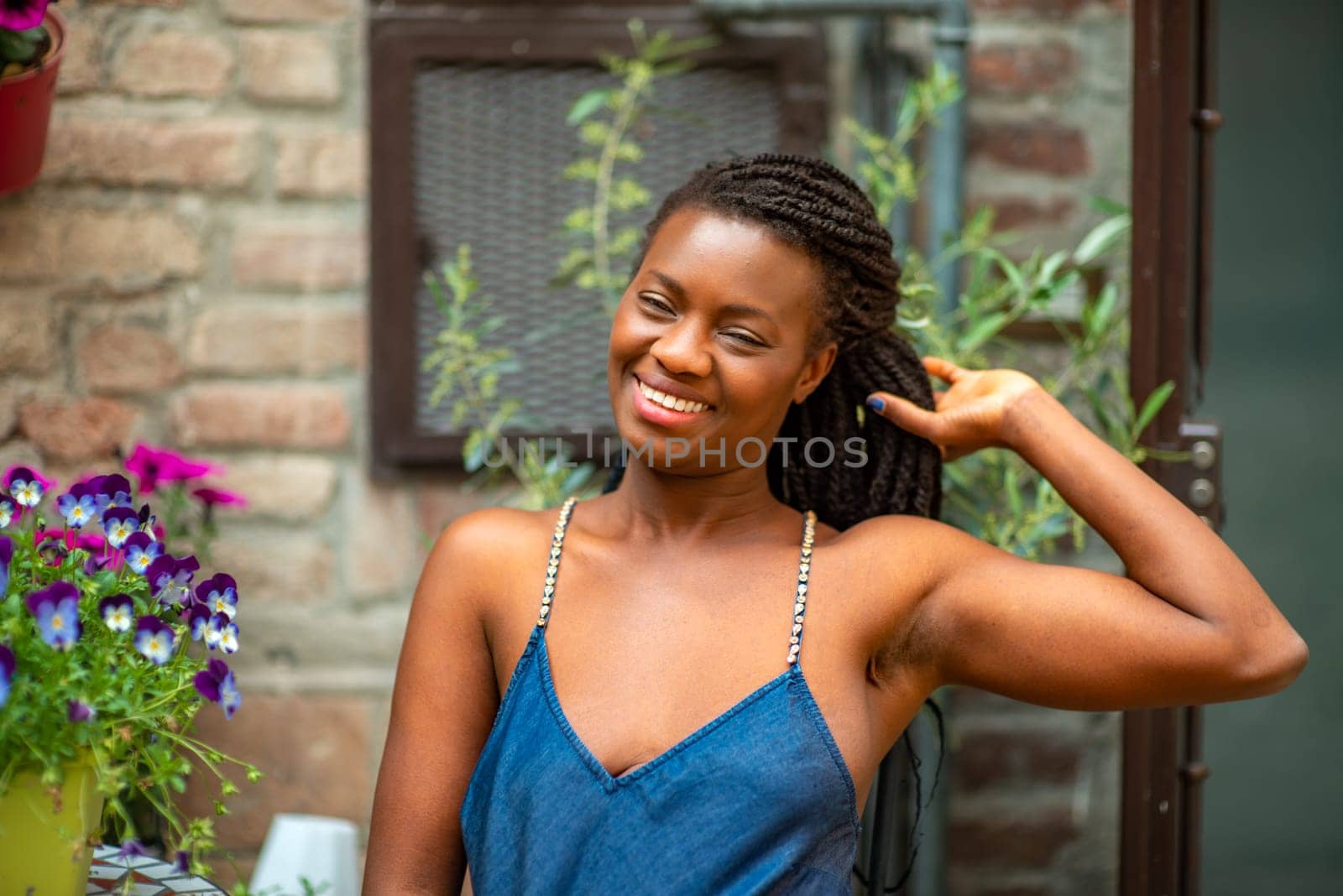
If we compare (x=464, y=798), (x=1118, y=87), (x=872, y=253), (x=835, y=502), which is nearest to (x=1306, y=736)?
(x=1118, y=87)

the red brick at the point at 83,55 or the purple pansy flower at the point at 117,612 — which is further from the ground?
the red brick at the point at 83,55

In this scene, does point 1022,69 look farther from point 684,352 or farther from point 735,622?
point 735,622

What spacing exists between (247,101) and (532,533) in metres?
1.22

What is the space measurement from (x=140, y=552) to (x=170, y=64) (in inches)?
→ 55.7

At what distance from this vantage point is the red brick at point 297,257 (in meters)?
2.56

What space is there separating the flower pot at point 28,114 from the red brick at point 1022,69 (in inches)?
62.5

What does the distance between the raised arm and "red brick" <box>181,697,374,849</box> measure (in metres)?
1.32

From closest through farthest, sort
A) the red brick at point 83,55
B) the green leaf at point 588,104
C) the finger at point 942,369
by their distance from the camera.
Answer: the finger at point 942,369, the green leaf at point 588,104, the red brick at point 83,55

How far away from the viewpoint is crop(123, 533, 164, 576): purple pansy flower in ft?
4.63

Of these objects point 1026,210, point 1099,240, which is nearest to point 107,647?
point 1099,240

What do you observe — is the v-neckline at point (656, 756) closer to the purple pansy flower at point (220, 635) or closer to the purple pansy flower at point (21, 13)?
the purple pansy flower at point (220, 635)

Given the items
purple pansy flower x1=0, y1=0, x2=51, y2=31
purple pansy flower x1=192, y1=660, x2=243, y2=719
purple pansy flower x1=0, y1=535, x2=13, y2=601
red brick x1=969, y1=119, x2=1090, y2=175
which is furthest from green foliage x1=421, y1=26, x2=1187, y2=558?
purple pansy flower x1=0, y1=535, x2=13, y2=601

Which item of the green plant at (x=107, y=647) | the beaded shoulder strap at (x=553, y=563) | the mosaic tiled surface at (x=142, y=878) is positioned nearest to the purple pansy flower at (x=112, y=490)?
the green plant at (x=107, y=647)

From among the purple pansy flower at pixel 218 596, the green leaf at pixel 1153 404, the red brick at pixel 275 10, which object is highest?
the red brick at pixel 275 10
